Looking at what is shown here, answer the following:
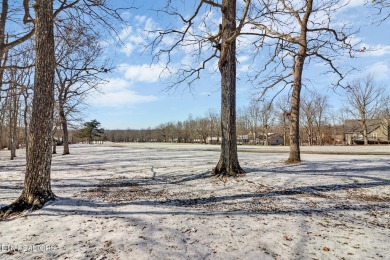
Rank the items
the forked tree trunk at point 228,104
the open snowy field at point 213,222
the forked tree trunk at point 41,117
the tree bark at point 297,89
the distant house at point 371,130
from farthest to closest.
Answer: the distant house at point 371,130 → the tree bark at point 297,89 → the forked tree trunk at point 228,104 → the forked tree trunk at point 41,117 → the open snowy field at point 213,222

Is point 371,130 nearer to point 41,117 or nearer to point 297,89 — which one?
point 297,89

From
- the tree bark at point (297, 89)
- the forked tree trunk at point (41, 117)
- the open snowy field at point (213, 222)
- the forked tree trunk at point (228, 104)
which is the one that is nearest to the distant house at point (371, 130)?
the tree bark at point (297, 89)

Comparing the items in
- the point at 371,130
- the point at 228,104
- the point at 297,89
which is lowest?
→ the point at 371,130

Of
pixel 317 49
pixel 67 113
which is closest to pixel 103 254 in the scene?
pixel 317 49

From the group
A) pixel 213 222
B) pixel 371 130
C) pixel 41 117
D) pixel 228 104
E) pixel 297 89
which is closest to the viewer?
pixel 213 222

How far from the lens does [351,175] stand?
7273mm

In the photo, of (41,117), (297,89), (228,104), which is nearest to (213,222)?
(41,117)

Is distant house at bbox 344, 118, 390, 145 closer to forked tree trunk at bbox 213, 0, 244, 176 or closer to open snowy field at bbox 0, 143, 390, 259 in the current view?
forked tree trunk at bbox 213, 0, 244, 176

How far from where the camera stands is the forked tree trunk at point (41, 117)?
490 cm

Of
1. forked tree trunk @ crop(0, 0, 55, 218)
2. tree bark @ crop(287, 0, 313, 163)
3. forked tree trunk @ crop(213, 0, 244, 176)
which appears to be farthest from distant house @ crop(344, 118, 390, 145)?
forked tree trunk @ crop(0, 0, 55, 218)

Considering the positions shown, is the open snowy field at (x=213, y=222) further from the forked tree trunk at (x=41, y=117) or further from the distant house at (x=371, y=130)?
the distant house at (x=371, y=130)

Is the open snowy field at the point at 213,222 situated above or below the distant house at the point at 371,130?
below

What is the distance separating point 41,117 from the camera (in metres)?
4.99

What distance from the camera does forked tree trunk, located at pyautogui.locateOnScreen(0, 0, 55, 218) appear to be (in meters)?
4.90
